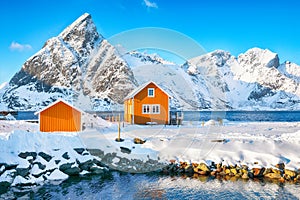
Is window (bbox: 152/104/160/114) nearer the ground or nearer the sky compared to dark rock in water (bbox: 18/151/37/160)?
nearer the sky

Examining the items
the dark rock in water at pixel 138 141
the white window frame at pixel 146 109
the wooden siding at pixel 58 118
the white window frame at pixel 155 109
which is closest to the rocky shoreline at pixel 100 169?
the dark rock in water at pixel 138 141

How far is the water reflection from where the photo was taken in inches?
530

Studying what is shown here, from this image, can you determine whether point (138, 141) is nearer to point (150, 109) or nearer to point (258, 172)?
point (258, 172)

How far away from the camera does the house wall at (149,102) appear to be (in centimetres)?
3077

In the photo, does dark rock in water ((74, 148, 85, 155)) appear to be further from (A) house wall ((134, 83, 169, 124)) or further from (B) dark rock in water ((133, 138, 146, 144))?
(A) house wall ((134, 83, 169, 124))

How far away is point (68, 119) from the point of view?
2327cm

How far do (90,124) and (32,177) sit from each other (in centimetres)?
1209

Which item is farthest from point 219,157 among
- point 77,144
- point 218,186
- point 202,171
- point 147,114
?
point 147,114

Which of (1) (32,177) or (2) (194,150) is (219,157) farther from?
(1) (32,177)

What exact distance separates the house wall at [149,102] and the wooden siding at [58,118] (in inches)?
347

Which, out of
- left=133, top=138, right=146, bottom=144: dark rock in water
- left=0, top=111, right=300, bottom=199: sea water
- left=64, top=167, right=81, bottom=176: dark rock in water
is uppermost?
left=133, top=138, right=146, bottom=144: dark rock in water

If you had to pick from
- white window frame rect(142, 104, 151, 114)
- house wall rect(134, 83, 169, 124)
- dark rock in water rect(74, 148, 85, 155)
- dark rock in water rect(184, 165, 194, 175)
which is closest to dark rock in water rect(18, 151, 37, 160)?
dark rock in water rect(74, 148, 85, 155)

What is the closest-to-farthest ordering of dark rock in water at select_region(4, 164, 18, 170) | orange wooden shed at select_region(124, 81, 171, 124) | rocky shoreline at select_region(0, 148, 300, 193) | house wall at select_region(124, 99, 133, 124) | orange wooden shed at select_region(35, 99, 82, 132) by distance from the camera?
rocky shoreline at select_region(0, 148, 300, 193)
dark rock in water at select_region(4, 164, 18, 170)
orange wooden shed at select_region(35, 99, 82, 132)
orange wooden shed at select_region(124, 81, 171, 124)
house wall at select_region(124, 99, 133, 124)

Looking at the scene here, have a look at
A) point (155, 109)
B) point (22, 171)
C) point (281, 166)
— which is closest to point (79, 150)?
point (22, 171)
